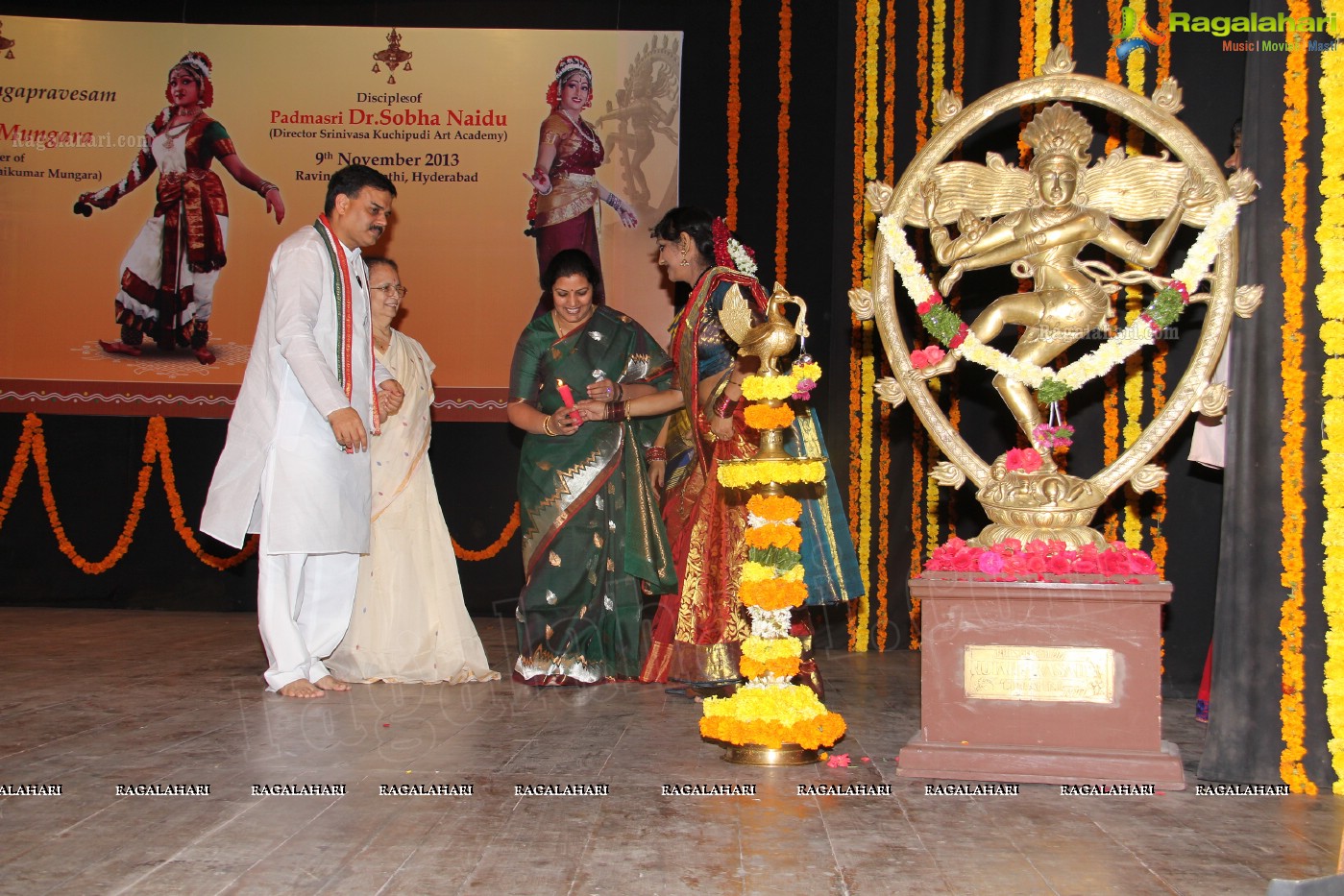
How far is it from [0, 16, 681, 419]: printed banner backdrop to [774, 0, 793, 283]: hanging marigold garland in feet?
2.47

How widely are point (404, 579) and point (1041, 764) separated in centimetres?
255

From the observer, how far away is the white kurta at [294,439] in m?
4.16

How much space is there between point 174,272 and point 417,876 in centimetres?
529

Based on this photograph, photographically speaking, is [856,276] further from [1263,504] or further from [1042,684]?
[1042,684]

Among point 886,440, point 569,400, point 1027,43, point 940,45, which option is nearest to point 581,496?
point 569,400

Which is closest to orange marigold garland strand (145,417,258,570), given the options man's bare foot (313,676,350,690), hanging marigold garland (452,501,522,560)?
hanging marigold garland (452,501,522,560)

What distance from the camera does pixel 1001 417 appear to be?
5195 mm

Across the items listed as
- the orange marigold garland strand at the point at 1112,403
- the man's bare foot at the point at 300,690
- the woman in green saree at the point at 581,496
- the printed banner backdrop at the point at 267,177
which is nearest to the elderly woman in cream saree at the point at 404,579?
the woman in green saree at the point at 581,496

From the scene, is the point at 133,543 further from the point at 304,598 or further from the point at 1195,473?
the point at 1195,473

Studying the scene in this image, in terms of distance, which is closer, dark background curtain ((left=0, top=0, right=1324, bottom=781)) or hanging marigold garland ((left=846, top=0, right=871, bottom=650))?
dark background curtain ((left=0, top=0, right=1324, bottom=781))

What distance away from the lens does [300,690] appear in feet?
13.6

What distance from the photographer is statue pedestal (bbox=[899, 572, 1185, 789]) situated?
3.01 m

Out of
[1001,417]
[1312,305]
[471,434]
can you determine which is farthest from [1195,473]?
[471,434]

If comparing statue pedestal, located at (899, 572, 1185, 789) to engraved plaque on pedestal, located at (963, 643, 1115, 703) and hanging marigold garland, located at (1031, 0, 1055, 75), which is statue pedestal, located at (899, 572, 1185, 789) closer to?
engraved plaque on pedestal, located at (963, 643, 1115, 703)
